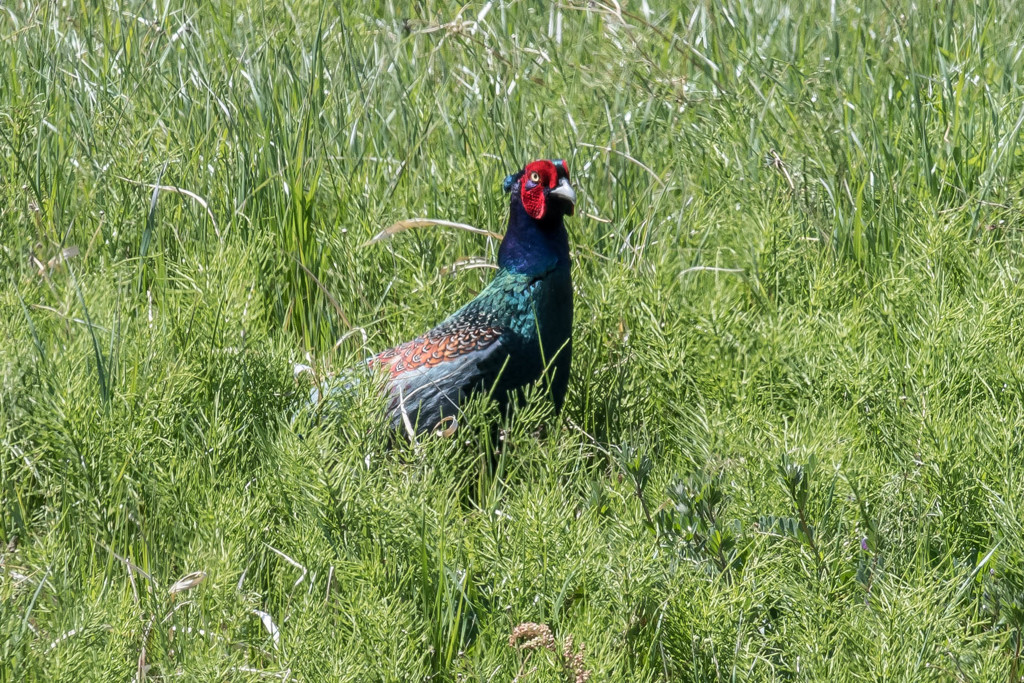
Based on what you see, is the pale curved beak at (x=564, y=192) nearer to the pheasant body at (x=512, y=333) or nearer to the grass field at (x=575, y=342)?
the pheasant body at (x=512, y=333)

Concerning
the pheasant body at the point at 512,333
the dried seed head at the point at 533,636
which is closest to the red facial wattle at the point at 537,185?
the pheasant body at the point at 512,333

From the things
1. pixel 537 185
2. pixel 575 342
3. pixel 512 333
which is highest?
pixel 537 185

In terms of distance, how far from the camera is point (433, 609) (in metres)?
2.20

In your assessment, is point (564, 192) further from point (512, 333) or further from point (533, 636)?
point (533, 636)

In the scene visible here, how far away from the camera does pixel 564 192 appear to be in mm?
3041

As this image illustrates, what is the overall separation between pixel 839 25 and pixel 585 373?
8.49 ft

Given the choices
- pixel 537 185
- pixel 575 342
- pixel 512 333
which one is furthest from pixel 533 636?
pixel 537 185

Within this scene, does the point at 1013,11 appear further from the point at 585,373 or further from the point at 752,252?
the point at 585,373

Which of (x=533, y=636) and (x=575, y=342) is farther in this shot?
(x=575, y=342)

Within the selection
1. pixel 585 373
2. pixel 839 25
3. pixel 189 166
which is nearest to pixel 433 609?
pixel 585 373

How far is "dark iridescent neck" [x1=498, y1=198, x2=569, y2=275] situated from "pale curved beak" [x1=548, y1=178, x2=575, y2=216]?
7 cm

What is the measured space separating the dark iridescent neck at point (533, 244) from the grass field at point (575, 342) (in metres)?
0.22

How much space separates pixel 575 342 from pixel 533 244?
0.34 m

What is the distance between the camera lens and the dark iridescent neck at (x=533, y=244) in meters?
3.11
